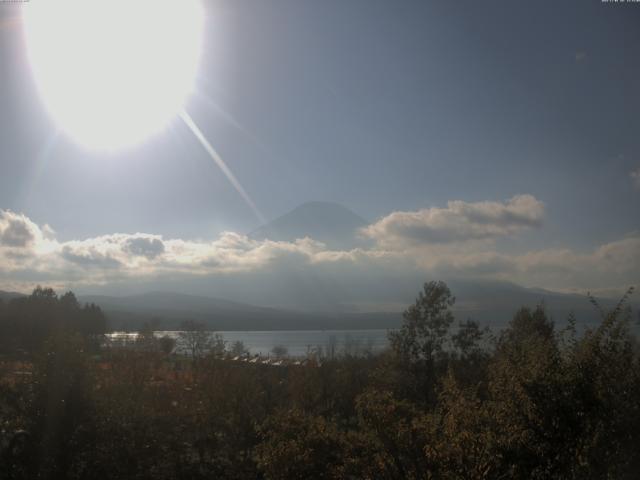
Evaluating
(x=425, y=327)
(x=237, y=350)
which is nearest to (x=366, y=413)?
(x=425, y=327)

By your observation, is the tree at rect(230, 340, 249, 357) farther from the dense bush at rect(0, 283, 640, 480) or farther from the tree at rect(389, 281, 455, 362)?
the tree at rect(389, 281, 455, 362)

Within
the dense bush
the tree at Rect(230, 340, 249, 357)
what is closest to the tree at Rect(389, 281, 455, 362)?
the dense bush

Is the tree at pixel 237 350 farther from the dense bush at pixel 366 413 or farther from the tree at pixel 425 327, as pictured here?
the tree at pixel 425 327

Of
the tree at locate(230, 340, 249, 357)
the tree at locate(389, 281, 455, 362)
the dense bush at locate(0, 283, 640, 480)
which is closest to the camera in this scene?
the dense bush at locate(0, 283, 640, 480)

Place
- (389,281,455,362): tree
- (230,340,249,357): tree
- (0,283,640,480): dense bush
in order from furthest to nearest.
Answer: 1. (230,340,249,357): tree
2. (389,281,455,362): tree
3. (0,283,640,480): dense bush

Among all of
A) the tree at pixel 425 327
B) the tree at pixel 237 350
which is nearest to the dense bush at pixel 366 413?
the tree at pixel 425 327

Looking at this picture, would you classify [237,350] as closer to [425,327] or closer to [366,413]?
[425,327]

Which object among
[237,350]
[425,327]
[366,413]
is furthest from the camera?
[237,350]

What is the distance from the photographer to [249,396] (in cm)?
1602

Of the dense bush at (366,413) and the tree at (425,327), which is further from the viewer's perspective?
the tree at (425,327)

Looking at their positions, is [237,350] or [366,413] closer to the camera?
[366,413]

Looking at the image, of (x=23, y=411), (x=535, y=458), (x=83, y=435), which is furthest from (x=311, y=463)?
(x=23, y=411)

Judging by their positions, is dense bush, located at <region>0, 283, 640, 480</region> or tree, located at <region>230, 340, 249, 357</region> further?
tree, located at <region>230, 340, 249, 357</region>

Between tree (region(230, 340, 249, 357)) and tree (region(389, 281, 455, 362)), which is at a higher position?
tree (region(389, 281, 455, 362))
